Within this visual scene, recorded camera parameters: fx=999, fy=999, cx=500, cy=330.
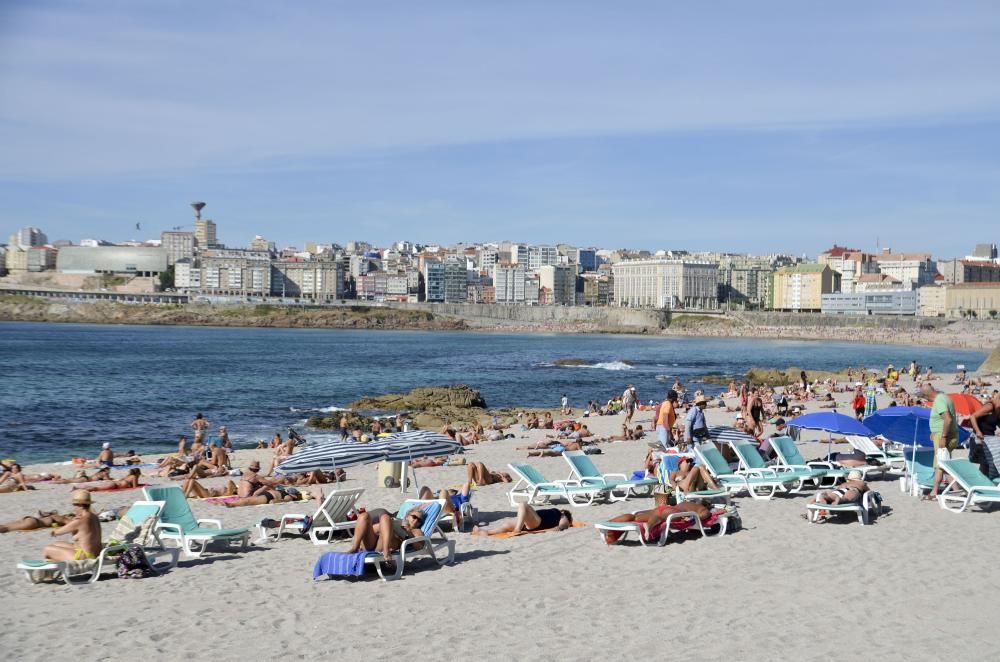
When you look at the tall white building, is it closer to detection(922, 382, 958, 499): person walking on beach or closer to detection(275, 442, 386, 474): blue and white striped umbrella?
detection(922, 382, 958, 499): person walking on beach

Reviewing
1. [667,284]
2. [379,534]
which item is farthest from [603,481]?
[667,284]

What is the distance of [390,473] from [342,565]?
4764 millimetres

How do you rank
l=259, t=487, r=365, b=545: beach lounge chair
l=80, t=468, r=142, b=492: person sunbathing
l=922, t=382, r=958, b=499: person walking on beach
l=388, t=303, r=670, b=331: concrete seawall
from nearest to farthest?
l=259, t=487, r=365, b=545: beach lounge chair
l=922, t=382, r=958, b=499: person walking on beach
l=80, t=468, r=142, b=492: person sunbathing
l=388, t=303, r=670, b=331: concrete seawall

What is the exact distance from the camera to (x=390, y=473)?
12328mm

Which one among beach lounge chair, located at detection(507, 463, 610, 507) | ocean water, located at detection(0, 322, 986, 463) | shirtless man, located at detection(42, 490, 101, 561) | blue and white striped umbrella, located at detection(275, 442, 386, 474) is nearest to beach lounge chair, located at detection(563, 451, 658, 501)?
beach lounge chair, located at detection(507, 463, 610, 507)

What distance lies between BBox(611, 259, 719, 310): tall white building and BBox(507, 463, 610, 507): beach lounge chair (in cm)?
15704

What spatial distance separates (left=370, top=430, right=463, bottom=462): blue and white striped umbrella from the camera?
34.0 feet

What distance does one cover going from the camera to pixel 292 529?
30.6 ft

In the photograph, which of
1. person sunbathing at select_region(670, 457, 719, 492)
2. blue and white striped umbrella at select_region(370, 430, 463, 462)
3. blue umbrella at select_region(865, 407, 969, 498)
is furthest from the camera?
blue umbrella at select_region(865, 407, 969, 498)

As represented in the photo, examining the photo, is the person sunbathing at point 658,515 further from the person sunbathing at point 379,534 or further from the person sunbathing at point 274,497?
the person sunbathing at point 274,497

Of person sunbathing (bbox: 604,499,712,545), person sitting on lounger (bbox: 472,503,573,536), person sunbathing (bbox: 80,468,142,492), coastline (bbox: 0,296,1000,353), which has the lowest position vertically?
coastline (bbox: 0,296,1000,353)

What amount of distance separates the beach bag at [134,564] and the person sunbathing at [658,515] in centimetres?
383

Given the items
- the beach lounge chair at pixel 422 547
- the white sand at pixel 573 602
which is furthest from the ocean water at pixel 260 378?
the white sand at pixel 573 602

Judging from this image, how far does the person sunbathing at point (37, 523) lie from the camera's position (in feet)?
31.7
